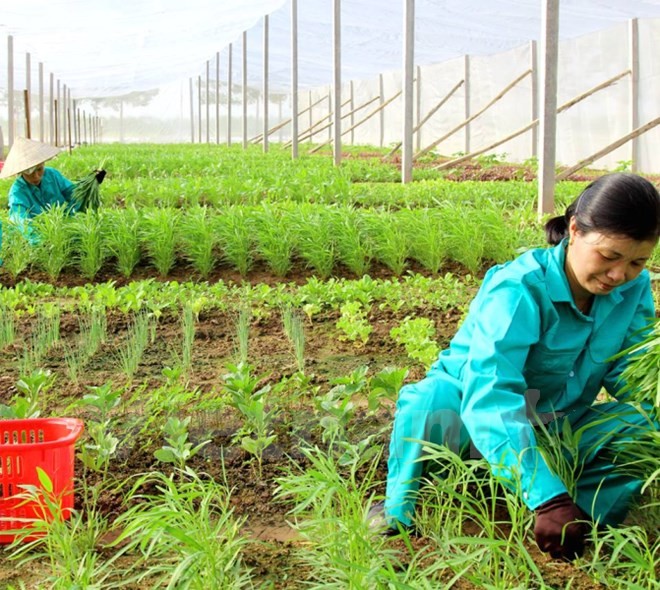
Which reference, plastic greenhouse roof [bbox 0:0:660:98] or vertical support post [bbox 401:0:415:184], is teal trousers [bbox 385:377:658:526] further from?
plastic greenhouse roof [bbox 0:0:660:98]

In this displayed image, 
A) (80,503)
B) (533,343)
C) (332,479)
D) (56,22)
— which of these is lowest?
(80,503)

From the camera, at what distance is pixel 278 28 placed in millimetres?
21484

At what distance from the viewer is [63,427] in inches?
97.5

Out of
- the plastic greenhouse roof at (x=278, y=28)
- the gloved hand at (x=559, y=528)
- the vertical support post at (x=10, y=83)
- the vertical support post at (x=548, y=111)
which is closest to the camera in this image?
the gloved hand at (x=559, y=528)

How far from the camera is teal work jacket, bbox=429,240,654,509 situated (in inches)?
79.0

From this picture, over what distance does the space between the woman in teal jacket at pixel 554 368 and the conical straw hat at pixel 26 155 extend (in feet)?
15.1

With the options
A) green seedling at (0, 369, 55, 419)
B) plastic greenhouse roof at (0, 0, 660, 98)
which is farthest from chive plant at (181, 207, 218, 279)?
plastic greenhouse roof at (0, 0, 660, 98)

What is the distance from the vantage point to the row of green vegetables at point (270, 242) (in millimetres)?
5906

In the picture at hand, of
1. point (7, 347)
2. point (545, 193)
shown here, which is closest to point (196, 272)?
point (7, 347)

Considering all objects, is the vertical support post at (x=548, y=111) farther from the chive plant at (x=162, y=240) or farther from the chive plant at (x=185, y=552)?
the chive plant at (x=185, y=552)

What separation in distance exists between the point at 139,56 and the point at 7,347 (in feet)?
67.8

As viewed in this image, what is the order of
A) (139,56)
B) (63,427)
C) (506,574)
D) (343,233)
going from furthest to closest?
(139,56)
(343,233)
(63,427)
(506,574)

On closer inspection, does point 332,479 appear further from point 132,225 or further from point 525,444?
point 132,225

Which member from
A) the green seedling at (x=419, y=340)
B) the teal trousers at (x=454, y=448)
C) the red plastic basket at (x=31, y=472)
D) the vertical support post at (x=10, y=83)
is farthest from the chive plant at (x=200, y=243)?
Result: the vertical support post at (x=10, y=83)
